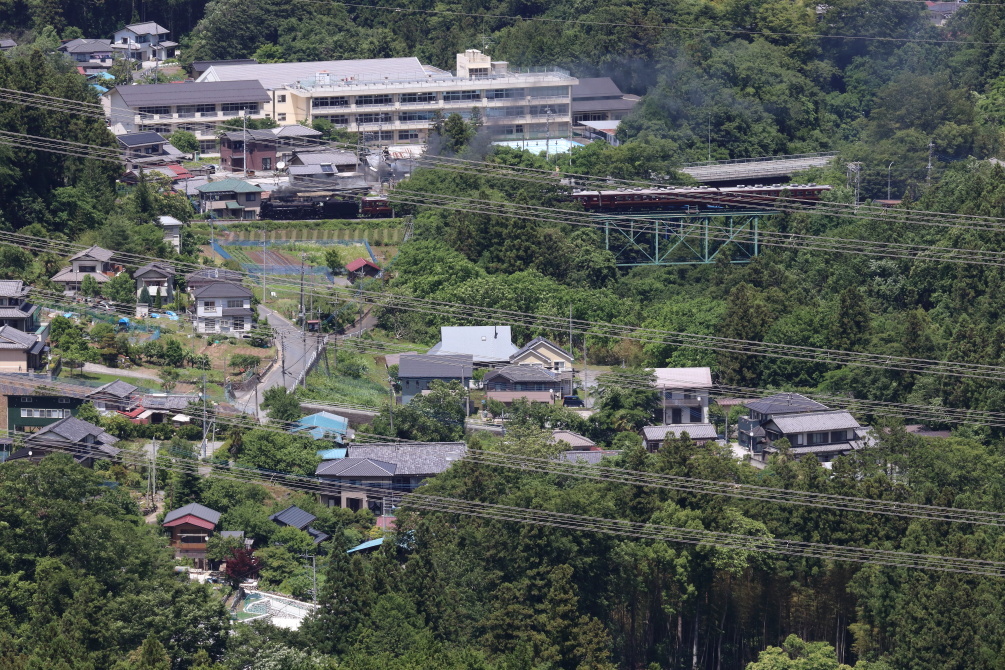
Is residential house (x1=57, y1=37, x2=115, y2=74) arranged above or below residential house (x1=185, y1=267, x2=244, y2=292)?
above

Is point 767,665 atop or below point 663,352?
below

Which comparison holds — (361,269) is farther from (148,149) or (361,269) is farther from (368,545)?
(368,545)

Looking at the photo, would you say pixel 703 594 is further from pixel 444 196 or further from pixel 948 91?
pixel 948 91

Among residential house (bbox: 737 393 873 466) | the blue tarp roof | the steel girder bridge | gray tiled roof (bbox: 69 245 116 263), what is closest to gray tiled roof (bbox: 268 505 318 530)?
the blue tarp roof

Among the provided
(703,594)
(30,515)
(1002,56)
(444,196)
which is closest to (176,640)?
(30,515)

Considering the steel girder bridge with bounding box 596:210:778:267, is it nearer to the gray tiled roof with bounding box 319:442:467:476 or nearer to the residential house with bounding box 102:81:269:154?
the gray tiled roof with bounding box 319:442:467:476

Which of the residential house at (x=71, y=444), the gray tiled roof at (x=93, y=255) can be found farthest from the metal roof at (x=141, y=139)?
the residential house at (x=71, y=444)
